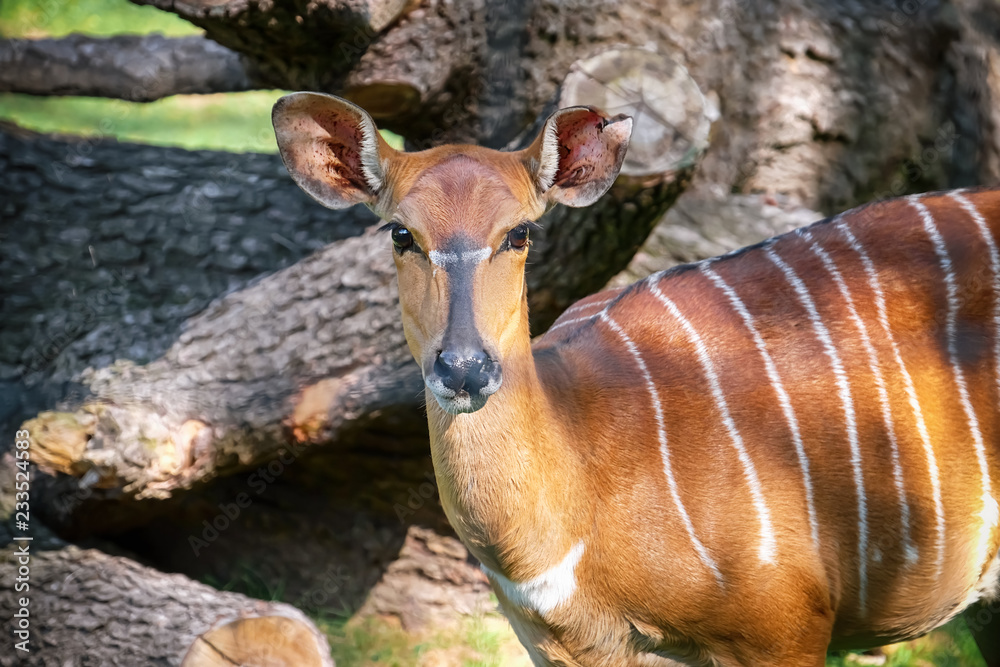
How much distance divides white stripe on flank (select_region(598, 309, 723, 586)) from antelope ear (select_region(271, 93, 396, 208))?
868 mm

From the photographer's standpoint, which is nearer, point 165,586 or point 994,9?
→ point 165,586

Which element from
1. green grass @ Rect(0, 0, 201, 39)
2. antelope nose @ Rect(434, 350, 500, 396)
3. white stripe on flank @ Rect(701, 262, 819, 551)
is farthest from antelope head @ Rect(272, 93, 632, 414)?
green grass @ Rect(0, 0, 201, 39)

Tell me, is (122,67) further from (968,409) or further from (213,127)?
(968,409)

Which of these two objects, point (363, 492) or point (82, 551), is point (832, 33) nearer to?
point (363, 492)

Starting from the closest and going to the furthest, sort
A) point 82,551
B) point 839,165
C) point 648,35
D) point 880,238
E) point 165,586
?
point 880,238 → point 165,586 → point 82,551 → point 648,35 → point 839,165

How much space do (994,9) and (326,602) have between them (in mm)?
4485

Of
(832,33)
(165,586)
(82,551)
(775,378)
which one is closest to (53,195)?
(82,551)

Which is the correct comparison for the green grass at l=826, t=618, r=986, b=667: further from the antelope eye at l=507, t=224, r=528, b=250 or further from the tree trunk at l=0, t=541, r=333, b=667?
the antelope eye at l=507, t=224, r=528, b=250

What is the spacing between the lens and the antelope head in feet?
7.25

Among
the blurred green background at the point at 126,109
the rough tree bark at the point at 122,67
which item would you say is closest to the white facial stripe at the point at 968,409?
the rough tree bark at the point at 122,67

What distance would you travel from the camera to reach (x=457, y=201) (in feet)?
7.86

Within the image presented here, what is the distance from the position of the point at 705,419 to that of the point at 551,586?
0.62m

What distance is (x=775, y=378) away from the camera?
2670 millimetres

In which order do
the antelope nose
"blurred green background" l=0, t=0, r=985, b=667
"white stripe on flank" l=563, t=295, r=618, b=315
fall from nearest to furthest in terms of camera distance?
the antelope nose < "white stripe on flank" l=563, t=295, r=618, b=315 < "blurred green background" l=0, t=0, r=985, b=667
